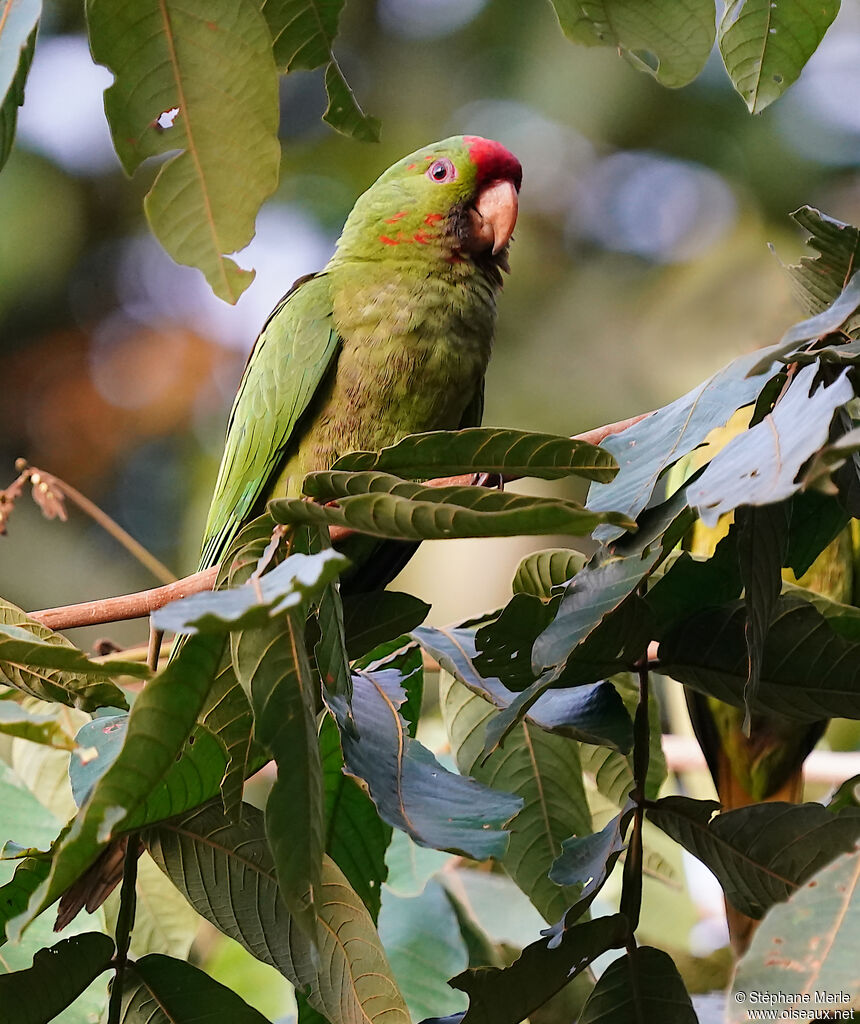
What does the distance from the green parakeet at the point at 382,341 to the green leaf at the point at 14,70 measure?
3.35 ft

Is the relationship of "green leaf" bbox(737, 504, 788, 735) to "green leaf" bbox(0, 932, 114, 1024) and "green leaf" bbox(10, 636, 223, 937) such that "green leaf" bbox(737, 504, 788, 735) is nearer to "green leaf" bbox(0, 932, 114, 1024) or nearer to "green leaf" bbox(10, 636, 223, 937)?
"green leaf" bbox(10, 636, 223, 937)

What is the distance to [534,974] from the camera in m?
0.78

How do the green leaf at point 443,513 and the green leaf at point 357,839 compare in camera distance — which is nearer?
the green leaf at point 443,513

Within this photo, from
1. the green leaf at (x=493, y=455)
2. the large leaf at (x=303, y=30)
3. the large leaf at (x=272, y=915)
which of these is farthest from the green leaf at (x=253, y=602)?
the large leaf at (x=303, y=30)

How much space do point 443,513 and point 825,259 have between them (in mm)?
498

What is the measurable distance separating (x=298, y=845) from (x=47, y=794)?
1036 mm

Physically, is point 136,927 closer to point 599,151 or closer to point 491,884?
point 491,884

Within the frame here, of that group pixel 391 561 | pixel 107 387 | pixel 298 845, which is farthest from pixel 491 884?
pixel 107 387

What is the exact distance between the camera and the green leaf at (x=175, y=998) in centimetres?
79

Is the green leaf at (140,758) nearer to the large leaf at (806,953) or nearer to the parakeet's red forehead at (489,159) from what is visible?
the large leaf at (806,953)

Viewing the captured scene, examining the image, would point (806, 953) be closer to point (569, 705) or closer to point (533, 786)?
point (569, 705)

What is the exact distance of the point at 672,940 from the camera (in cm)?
166

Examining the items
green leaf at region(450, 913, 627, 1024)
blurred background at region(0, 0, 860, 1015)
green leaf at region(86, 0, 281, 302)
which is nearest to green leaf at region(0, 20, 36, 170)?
green leaf at region(86, 0, 281, 302)

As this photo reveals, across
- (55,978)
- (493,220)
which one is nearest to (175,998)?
(55,978)
